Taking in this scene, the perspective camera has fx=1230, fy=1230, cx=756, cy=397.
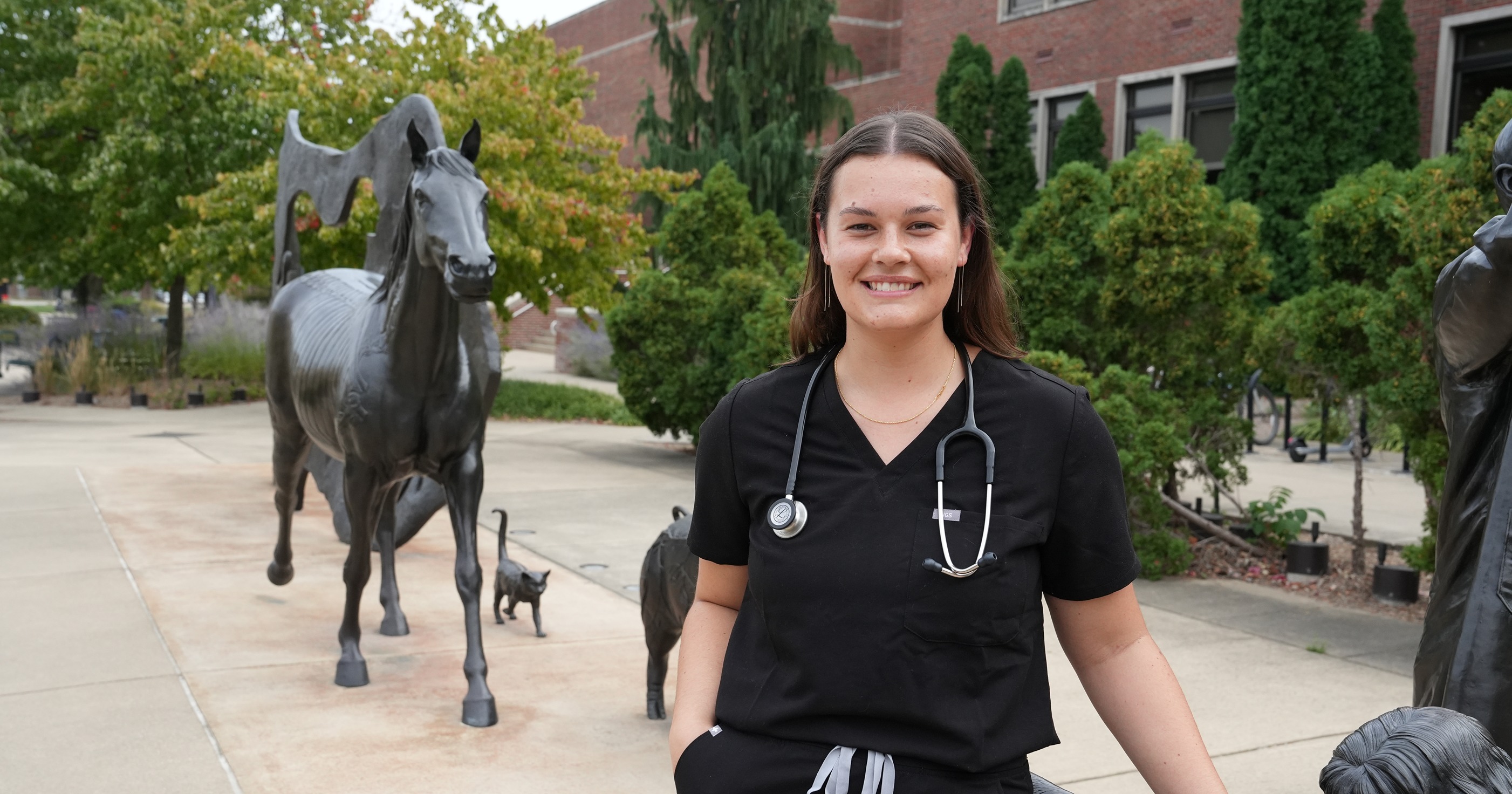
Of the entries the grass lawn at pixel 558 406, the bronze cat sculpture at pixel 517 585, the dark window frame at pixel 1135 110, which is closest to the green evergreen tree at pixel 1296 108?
the dark window frame at pixel 1135 110

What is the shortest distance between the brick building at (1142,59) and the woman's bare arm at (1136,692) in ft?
53.1

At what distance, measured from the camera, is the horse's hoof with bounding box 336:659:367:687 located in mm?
5391

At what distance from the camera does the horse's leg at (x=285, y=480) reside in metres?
6.82

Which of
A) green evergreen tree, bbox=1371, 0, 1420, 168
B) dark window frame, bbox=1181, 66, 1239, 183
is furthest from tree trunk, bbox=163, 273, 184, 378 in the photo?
green evergreen tree, bbox=1371, 0, 1420, 168

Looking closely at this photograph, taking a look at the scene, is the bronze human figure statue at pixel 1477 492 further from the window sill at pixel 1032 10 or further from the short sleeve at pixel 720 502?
the window sill at pixel 1032 10

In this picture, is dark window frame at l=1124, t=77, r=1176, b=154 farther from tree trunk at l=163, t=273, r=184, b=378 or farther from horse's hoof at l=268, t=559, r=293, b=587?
horse's hoof at l=268, t=559, r=293, b=587

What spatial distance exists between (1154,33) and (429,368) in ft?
65.7

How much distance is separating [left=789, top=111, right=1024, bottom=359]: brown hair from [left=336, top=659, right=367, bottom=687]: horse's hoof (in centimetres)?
398

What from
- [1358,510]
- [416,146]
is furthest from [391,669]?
[1358,510]

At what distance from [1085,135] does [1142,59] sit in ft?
5.70

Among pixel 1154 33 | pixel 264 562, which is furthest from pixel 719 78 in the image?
pixel 264 562

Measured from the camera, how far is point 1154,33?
22141 millimetres

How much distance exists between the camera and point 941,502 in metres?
1.70

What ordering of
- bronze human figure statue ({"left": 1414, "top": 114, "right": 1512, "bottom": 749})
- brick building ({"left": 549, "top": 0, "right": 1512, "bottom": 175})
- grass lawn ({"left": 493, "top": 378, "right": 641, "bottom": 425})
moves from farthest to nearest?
brick building ({"left": 549, "top": 0, "right": 1512, "bottom": 175}), grass lawn ({"left": 493, "top": 378, "right": 641, "bottom": 425}), bronze human figure statue ({"left": 1414, "top": 114, "right": 1512, "bottom": 749})
